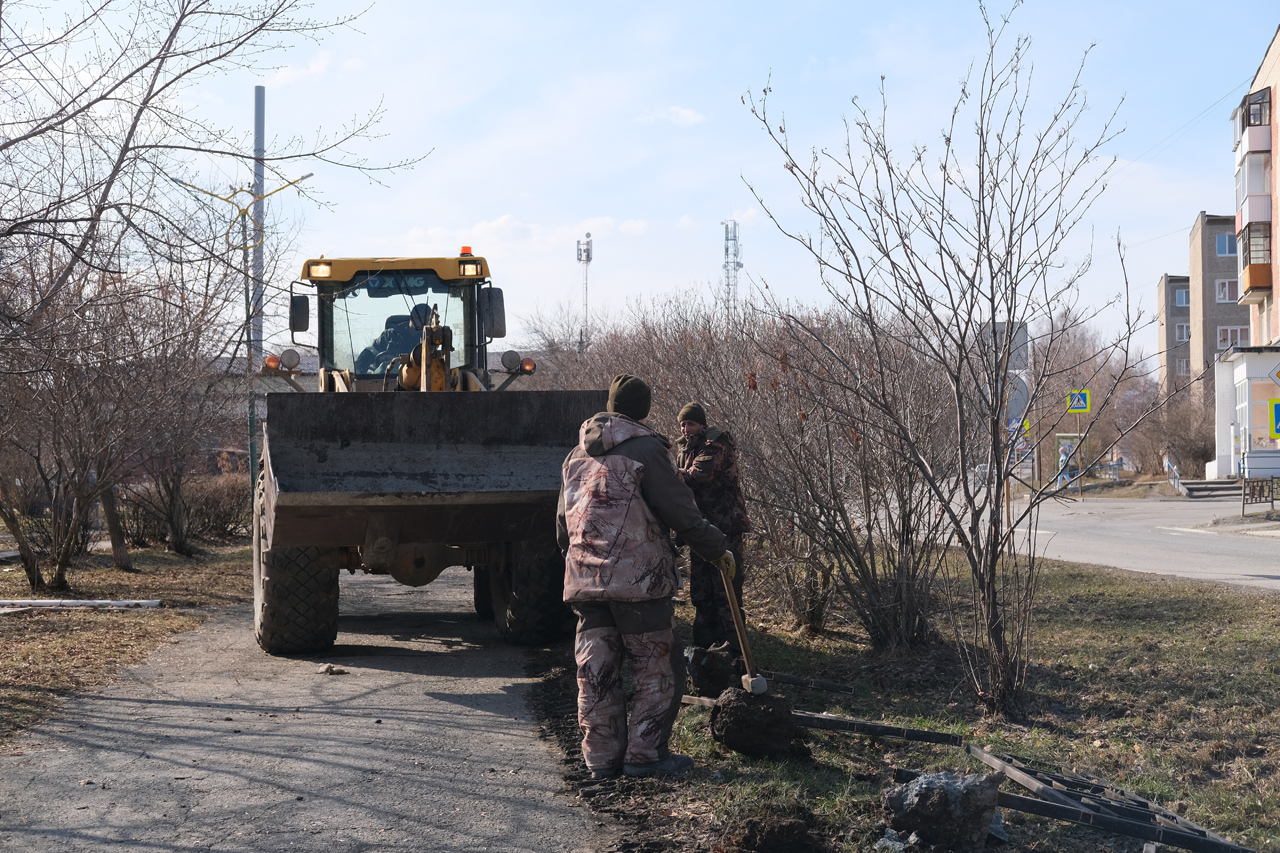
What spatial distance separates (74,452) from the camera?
39.3 feet

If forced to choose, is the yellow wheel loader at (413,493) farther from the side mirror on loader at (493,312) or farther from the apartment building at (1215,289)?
the apartment building at (1215,289)

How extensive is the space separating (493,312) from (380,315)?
0.97 meters

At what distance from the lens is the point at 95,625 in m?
9.48

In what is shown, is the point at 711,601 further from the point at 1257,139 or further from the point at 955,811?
the point at 1257,139

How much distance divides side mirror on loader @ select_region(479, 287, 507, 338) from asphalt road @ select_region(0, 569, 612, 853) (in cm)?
276

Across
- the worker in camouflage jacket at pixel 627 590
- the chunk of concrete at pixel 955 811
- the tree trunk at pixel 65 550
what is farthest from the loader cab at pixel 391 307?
the chunk of concrete at pixel 955 811

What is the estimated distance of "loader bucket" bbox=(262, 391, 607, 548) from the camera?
23.3ft

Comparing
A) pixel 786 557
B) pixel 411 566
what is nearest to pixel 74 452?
pixel 411 566

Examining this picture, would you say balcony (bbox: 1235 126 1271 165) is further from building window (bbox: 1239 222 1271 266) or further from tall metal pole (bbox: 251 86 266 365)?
tall metal pole (bbox: 251 86 266 365)

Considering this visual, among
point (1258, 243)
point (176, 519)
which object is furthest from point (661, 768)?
point (1258, 243)

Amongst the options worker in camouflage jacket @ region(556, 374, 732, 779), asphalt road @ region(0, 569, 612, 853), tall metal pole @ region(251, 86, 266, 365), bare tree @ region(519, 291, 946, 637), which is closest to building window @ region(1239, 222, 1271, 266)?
tall metal pole @ region(251, 86, 266, 365)

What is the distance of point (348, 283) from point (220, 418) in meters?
6.51

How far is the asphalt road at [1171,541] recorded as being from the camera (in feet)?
42.1

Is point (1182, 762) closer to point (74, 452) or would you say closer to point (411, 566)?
point (411, 566)
